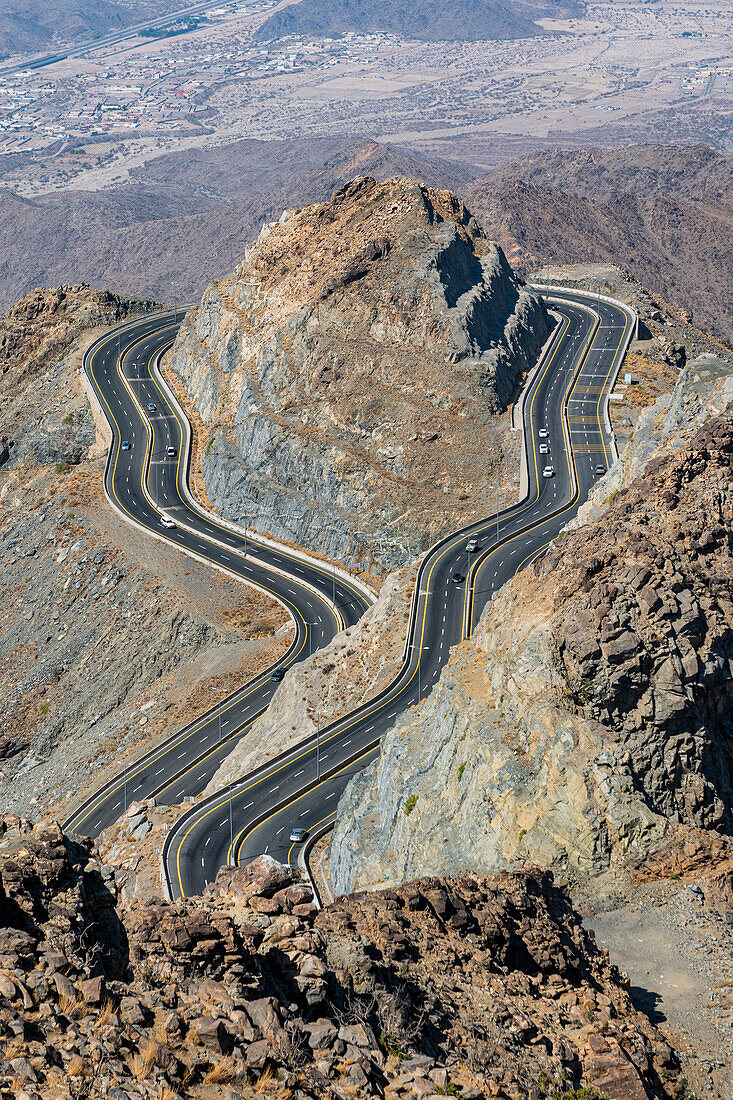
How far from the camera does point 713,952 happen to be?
129ft

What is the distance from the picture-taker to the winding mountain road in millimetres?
72062

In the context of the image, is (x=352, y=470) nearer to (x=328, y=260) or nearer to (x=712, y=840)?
(x=328, y=260)

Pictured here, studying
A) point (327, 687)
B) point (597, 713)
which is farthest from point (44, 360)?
point (597, 713)

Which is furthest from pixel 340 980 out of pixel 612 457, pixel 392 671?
pixel 612 457

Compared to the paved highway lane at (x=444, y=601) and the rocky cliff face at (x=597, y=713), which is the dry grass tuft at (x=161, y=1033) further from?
the paved highway lane at (x=444, y=601)

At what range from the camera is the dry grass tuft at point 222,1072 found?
23.8m

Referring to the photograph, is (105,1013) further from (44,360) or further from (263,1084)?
(44,360)

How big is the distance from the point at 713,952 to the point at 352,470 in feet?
263

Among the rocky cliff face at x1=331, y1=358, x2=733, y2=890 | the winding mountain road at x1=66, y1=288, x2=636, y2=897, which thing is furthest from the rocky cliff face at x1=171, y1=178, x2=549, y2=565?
the rocky cliff face at x1=331, y1=358, x2=733, y2=890

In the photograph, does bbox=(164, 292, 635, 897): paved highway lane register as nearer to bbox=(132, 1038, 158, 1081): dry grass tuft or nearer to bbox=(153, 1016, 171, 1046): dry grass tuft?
bbox=(153, 1016, 171, 1046): dry grass tuft

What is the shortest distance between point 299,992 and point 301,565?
278 feet

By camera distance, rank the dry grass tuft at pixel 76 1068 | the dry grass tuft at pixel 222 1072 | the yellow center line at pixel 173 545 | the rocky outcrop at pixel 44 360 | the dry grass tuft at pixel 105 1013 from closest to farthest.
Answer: the dry grass tuft at pixel 76 1068, the dry grass tuft at pixel 222 1072, the dry grass tuft at pixel 105 1013, the yellow center line at pixel 173 545, the rocky outcrop at pixel 44 360

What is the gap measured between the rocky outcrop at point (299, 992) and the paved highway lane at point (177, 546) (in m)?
46.0

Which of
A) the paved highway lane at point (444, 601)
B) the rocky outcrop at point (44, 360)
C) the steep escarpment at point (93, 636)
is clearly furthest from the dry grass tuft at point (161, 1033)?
the rocky outcrop at point (44, 360)
